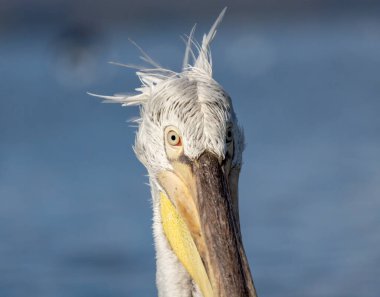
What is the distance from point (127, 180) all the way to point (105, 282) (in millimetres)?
2002

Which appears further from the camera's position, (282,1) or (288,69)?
(282,1)

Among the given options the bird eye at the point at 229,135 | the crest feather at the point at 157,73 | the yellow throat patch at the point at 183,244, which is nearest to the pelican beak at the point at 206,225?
the yellow throat patch at the point at 183,244

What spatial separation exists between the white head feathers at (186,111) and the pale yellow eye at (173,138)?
0.14ft

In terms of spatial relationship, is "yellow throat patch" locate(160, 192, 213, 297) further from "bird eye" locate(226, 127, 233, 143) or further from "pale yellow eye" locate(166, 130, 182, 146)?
"bird eye" locate(226, 127, 233, 143)

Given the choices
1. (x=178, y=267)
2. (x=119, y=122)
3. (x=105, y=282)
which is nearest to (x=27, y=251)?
(x=105, y=282)

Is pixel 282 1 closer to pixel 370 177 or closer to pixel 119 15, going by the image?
pixel 119 15

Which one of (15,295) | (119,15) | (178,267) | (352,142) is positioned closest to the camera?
(178,267)

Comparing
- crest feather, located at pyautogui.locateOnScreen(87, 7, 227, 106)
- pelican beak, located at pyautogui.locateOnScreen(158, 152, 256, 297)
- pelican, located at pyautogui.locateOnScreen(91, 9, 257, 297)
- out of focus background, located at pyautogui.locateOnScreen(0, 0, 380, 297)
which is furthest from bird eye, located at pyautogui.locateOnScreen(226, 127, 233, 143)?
out of focus background, located at pyautogui.locateOnScreen(0, 0, 380, 297)

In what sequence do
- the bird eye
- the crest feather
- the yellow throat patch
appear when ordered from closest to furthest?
the yellow throat patch
the bird eye
the crest feather

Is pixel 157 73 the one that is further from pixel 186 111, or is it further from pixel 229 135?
pixel 229 135

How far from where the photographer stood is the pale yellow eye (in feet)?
17.7

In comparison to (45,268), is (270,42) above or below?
above

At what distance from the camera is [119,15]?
66.5 ft

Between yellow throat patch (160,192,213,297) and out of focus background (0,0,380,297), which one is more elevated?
out of focus background (0,0,380,297)
